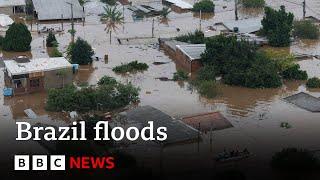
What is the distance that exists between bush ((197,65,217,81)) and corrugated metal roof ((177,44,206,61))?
1257 millimetres

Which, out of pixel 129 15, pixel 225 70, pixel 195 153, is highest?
pixel 129 15

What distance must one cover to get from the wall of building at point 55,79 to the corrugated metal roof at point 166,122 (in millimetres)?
4568

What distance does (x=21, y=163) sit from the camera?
60.8 ft

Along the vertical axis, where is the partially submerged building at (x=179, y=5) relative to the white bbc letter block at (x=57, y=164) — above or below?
above

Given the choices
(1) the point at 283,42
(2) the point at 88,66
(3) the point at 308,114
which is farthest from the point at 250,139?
(1) the point at 283,42

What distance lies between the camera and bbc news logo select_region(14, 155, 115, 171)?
1795 cm

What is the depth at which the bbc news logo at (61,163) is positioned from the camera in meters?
18.0

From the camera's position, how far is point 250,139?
2130 centimetres

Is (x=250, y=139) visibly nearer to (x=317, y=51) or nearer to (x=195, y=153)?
(x=195, y=153)

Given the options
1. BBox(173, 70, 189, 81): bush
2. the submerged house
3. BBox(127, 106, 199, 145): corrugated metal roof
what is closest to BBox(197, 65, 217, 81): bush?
BBox(173, 70, 189, 81): bush

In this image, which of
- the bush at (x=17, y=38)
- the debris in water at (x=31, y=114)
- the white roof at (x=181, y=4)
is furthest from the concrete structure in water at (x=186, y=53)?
the white roof at (x=181, y=4)

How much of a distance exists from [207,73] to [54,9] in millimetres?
15076

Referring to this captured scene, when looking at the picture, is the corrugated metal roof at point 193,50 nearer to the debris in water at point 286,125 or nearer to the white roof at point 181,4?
the debris in water at point 286,125

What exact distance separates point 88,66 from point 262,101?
9.11 metres
